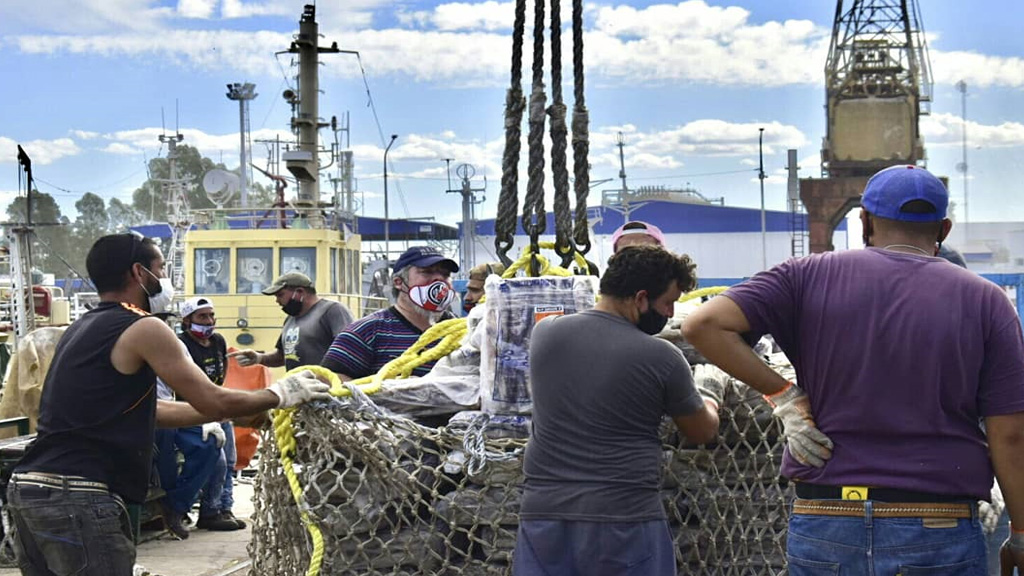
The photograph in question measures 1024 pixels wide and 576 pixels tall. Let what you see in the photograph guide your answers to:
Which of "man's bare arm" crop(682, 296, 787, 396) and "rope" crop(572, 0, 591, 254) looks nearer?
"man's bare arm" crop(682, 296, 787, 396)

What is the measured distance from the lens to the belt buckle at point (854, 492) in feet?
9.38

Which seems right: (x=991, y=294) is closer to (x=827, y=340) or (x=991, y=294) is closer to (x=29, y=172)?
(x=827, y=340)

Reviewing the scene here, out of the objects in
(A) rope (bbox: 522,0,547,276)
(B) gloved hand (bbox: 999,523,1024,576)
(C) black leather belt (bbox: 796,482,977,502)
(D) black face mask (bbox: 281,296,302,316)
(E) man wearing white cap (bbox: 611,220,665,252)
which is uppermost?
(A) rope (bbox: 522,0,547,276)

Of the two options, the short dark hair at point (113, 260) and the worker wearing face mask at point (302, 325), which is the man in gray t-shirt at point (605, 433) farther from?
the worker wearing face mask at point (302, 325)

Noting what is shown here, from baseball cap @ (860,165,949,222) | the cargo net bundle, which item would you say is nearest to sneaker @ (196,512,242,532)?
the cargo net bundle

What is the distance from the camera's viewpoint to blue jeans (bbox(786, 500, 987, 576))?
2820 mm

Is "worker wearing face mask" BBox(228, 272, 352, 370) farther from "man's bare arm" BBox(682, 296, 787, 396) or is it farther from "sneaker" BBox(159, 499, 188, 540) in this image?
"man's bare arm" BBox(682, 296, 787, 396)

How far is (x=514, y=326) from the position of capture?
12.9 feet

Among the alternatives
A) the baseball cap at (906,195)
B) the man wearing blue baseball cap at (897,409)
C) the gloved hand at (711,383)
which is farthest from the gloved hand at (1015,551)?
the gloved hand at (711,383)

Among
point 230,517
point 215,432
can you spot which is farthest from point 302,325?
point 230,517

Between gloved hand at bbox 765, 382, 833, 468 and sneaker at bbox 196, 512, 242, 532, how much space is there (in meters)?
5.79

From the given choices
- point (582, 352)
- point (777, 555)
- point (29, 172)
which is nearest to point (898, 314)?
point (582, 352)

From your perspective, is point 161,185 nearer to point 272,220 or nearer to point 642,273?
point 272,220

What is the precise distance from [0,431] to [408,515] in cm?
445
